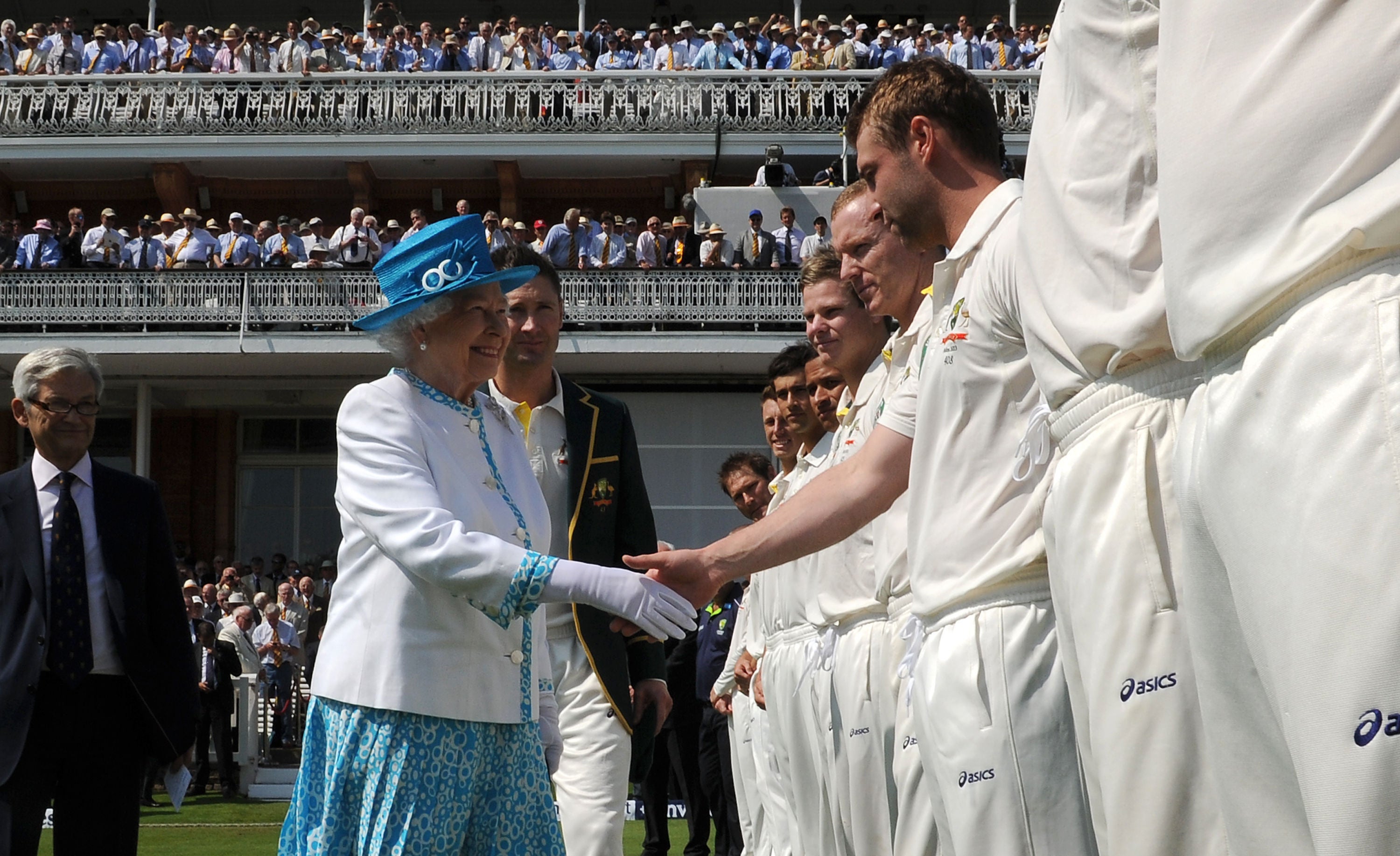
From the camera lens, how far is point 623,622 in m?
3.50

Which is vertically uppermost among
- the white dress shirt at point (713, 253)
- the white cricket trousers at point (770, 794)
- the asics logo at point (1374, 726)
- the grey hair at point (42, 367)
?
the white dress shirt at point (713, 253)

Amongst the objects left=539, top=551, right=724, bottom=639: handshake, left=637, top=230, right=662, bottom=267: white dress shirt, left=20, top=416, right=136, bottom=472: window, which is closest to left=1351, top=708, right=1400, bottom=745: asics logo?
left=539, top=551, right=724, bottom=639: handshake

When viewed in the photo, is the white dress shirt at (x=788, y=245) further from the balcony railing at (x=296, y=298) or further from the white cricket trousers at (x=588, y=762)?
the white cricket trousers at (x=588, y=762)

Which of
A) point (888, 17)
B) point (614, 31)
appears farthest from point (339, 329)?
point (888, 17)

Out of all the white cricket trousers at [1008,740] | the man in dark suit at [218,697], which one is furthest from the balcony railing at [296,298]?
the white cricket trousers at [1008,740]

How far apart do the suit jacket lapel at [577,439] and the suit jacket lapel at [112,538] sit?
148 centimetres

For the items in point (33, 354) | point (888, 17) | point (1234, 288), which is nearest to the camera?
point (1234, 288)

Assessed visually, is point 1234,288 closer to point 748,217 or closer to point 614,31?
point 748,217

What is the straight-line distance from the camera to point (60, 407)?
4.94 metres

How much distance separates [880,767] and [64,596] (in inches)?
104

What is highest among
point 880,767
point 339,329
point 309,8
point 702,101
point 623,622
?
point 309,8

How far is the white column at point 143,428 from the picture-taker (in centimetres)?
2528

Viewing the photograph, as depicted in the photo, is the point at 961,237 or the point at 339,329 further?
the point at 339,329

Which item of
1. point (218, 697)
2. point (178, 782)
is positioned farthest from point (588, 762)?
point (218, 697)
